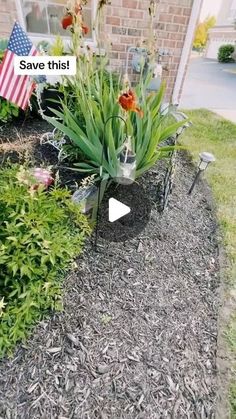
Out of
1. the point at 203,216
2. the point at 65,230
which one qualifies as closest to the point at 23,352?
the point at 65,230

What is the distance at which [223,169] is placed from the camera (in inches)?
121

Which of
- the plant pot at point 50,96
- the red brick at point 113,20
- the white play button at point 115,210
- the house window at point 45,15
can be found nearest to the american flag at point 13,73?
the plant pot at point 50,96

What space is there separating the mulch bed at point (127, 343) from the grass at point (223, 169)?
12 centimetres

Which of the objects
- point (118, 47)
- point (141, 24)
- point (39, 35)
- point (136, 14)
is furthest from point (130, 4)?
point (39, 35)

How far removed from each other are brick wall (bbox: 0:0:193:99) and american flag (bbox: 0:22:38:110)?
1.48m

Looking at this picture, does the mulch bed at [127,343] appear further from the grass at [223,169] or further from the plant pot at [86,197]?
the plant pot at [86,197]

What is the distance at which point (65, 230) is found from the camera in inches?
52.5

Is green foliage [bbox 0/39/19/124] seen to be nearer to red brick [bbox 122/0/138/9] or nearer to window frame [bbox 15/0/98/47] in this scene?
window frame [bbox 15/0/98/47]

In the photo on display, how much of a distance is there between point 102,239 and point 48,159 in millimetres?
888

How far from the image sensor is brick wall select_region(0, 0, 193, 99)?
3.19 metres

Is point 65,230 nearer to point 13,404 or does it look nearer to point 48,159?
point 13,404

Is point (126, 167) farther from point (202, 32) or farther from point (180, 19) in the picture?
point (202, 32)

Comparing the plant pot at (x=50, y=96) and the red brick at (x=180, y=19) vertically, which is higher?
the red brick at (x=180, y=19)

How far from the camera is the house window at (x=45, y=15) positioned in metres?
3.20
